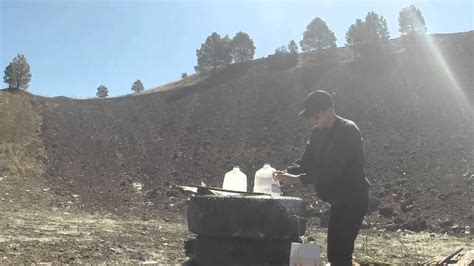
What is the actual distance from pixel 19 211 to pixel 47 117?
2117 cm

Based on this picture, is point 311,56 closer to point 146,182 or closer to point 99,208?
point 146,182

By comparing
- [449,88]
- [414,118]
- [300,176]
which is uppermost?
[449,88]

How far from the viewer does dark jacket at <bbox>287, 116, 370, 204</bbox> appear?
4625 millimetres

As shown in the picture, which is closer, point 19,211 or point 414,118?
point 19,211

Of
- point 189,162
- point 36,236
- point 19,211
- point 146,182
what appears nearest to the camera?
point 36,236

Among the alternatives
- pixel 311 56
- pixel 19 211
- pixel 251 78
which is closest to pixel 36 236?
pixel 19 211

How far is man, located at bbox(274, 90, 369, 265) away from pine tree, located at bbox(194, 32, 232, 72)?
176 ft

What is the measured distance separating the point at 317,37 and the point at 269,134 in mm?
31227

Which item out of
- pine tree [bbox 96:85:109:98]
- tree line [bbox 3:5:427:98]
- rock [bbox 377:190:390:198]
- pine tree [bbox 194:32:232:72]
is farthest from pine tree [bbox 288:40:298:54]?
rock [bbox 377:190:390:198]

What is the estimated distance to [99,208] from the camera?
1823 cm

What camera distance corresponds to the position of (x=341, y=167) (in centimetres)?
460

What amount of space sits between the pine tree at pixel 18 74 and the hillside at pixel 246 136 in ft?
27.3

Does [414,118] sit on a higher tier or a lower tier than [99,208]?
higher

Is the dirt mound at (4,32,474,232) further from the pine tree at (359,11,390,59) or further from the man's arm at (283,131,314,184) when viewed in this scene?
the man's arm at (283,131,314,184)
